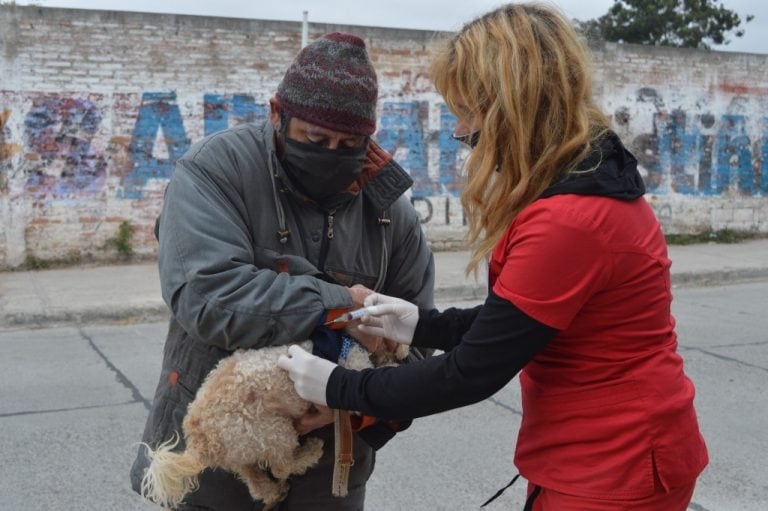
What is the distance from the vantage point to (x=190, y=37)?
39.4ft

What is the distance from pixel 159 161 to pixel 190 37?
5.92 ft

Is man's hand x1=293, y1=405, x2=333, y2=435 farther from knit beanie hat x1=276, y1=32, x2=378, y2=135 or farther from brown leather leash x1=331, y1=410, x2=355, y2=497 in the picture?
knit beanie hat x1=276, y1=32, x2=378, y2=135

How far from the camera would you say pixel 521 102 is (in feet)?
6.02

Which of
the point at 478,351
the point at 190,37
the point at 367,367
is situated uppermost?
the point at 190,37

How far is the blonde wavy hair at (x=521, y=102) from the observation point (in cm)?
184

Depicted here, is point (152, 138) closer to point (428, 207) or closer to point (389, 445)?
point (428, 207)

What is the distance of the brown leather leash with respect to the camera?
2092mm

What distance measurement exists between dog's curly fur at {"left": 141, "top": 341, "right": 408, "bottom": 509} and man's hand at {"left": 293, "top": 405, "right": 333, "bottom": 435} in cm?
2

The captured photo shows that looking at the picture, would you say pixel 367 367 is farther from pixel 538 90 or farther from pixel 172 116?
pixel 172 116

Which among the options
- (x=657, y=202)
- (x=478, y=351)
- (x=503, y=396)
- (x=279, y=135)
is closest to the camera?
(x=478, y=351)

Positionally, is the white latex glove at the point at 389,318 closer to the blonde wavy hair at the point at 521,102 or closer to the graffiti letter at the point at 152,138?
the blonde wavy hair at the point at 521,102

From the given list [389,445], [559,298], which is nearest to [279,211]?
[559,298]

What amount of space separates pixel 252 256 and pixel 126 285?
882 cm

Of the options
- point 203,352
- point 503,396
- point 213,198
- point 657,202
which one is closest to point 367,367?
point 203,352
